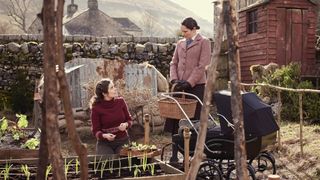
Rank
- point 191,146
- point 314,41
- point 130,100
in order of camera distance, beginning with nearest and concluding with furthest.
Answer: point 191,146 → point 130,100 → point 314,41

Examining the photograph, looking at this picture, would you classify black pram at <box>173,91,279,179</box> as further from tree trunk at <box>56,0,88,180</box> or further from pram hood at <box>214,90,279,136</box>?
tree trunk at <box>56,0,88,180</box>

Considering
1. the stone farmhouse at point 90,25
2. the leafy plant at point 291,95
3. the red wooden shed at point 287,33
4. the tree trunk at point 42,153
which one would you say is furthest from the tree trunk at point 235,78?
the stone farmhouse at point 90,25

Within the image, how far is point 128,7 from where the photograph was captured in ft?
402

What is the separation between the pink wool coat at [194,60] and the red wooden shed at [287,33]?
7.68 m

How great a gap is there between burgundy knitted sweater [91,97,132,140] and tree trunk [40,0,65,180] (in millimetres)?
2891

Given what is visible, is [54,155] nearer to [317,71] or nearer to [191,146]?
[191,146]

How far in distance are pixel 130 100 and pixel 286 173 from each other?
13.5 ft

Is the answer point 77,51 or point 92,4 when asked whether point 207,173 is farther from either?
point 92,4

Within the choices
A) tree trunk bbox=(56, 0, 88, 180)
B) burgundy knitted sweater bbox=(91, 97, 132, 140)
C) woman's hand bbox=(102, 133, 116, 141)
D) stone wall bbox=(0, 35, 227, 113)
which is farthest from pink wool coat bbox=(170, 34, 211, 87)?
stone wall bbox=(0, 35, 227, 113)

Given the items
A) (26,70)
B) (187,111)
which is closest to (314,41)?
(26,70)

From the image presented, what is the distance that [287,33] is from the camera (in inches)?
515

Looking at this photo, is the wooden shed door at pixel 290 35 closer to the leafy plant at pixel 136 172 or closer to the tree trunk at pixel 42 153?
the leafy plant at pixel 136 172

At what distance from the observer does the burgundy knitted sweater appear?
4.96 meters

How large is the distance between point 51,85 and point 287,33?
1186 cm
